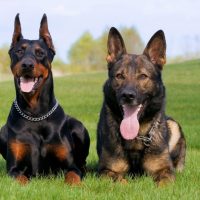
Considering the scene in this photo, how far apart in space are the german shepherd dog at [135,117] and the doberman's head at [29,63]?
90 centimetres

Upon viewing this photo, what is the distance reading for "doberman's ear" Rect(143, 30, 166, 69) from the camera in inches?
289

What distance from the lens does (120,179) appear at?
23.2 feet

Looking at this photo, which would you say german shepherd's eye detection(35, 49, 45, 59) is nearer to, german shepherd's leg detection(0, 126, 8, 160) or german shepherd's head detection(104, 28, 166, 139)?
german shepherd's head detection(104, 28, 166, 139)

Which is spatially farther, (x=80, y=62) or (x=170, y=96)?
(x=80, y=62)

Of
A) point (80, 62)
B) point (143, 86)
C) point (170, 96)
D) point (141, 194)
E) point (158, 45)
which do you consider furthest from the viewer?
point (80, 62)

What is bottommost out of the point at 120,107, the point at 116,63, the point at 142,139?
the point at 142,139

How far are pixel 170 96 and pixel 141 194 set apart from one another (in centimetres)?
2199

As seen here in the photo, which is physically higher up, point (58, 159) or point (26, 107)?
point (26, 107)

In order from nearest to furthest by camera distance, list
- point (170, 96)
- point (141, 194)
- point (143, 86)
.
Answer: point (141, 194)
point (143, 86)
point (170, 96)

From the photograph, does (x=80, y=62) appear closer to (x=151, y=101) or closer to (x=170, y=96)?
(x=170, y=96)

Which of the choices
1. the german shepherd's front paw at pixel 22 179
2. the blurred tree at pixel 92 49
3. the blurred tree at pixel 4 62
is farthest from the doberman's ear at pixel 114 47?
the blurred tree at pixel 92 49

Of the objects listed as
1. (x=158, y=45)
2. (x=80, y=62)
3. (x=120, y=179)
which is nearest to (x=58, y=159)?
(x=120, y=179)

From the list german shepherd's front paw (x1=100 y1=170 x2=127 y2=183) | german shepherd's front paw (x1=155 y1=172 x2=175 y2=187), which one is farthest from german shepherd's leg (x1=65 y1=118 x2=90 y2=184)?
german shepherd's front paw (x1=155 y1=172 x2=175 y2=187)

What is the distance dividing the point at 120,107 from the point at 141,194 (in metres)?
1.49
